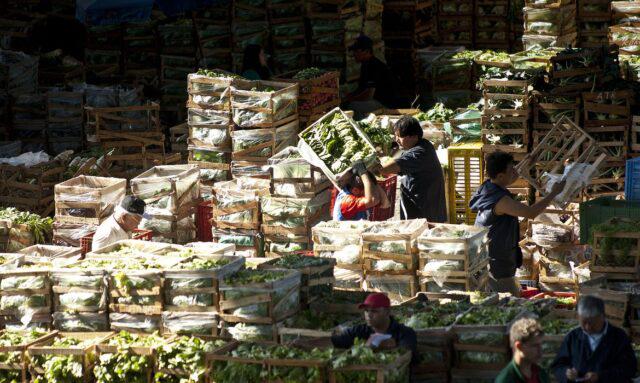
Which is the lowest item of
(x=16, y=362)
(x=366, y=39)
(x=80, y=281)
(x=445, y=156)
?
(x=16, y=362)

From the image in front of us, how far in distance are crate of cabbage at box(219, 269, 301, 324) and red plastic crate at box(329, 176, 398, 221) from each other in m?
3.63

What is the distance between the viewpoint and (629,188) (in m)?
12.3

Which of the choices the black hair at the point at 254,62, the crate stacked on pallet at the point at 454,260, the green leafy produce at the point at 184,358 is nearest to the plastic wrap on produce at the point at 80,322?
the green leafy produce at the point at 184,358

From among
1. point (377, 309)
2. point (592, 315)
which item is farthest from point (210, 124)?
point (592, 315)

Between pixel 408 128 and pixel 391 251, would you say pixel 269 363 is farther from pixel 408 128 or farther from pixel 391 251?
pixel 408 128

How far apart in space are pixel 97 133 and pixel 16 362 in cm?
754

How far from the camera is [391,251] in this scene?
11.0 metres

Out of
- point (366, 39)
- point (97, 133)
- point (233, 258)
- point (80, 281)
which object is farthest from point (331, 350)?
point (366, 39)

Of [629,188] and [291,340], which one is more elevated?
[629,188]

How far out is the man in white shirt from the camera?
11.4m

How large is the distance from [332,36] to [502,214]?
9.39 m

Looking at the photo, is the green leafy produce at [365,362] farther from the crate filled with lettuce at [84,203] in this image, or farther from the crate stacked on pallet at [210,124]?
the crate stacked on pallet at [210,124]

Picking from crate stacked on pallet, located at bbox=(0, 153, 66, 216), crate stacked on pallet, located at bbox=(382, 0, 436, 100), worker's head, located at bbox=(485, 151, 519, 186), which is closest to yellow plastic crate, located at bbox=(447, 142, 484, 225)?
worker's head, located at bbox=(485, 151, 519, 186)

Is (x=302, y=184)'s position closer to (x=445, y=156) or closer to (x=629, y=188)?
(x=445, y=156)
